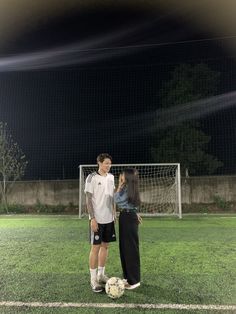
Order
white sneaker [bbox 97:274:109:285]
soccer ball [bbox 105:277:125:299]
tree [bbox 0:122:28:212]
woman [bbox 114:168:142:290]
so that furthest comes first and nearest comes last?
tree [bbox 0:122:28:212], white sneaker [bbox 97:274:109:285], woman [bbox 114:168:142:290], soccer ball [bbox 105:277:125:299]

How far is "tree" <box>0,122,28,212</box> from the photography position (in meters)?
16.9

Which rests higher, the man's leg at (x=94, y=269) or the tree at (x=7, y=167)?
the tree at (x=7, y=167)

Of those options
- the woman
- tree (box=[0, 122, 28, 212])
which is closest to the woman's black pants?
the woman

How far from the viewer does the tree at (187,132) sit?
17.0m

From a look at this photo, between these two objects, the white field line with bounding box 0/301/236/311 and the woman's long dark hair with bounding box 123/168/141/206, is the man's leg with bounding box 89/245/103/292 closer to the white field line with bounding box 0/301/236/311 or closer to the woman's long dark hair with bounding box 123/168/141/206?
the white field line with bounding box 0/301/236/311

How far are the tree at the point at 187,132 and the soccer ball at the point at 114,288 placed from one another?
490 inches

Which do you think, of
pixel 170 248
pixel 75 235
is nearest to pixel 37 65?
pixel 75 235

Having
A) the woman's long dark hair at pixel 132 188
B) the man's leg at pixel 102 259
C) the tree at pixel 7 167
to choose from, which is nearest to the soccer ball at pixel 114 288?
the man's leg at pixel 102 259

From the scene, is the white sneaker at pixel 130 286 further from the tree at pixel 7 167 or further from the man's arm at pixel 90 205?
the tree at pixel 7 167

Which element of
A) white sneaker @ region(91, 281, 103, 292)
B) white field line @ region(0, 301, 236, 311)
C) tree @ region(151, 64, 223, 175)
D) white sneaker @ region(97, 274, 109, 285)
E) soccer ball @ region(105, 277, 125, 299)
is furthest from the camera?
tree @ region(151, 64, 223, 175)

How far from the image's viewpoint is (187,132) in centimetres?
1723

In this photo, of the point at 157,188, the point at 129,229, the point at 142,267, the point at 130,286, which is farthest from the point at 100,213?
the point at 157,188

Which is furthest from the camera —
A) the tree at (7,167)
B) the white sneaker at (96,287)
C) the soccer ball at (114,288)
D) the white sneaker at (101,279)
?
the tree at (7,167)

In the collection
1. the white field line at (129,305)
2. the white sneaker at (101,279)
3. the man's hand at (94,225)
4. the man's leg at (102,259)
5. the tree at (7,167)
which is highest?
the tree at (7,167)
